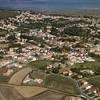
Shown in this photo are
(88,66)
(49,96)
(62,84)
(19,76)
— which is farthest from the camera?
(88,66)

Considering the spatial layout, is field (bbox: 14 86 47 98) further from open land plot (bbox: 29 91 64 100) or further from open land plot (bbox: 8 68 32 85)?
open land plot (bbox: 8 68 32 85)

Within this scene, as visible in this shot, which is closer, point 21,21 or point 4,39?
point 4,39

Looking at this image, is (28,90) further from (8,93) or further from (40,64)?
(40,64)

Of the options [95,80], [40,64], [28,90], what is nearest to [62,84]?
[28,90]

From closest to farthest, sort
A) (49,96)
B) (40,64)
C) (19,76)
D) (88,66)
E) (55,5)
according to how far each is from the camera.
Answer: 1. (49,96)
2. (19,76)
3. (88,66)
4. (40,64)
5. (55,5)

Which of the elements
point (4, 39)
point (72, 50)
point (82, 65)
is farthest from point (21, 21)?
point (82, 65)

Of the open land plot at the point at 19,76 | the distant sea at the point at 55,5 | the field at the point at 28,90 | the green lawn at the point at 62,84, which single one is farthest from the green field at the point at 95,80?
the distant sea at the point at 55,5

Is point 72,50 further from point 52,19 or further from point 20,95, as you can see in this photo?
point 52,19

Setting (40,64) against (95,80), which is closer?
(95,80)

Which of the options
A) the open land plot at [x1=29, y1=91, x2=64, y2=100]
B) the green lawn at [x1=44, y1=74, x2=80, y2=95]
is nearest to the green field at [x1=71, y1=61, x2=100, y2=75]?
the green lawn at [x1=44, y1=74, x2=80, y2=95]

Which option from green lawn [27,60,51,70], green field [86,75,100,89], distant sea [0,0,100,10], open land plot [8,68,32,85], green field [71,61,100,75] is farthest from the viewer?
distant sea [0,0,100,10]

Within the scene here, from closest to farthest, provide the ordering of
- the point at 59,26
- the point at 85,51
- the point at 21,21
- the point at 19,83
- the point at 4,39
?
the point at 19,83 < the point at 85,51 < the point at 4,39 < the point at 59,26 < the point at 21,21
